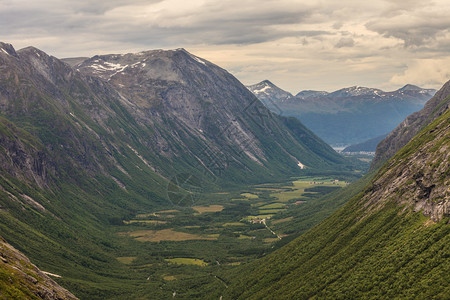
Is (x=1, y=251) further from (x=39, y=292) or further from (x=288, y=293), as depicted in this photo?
(x=288, y=293)

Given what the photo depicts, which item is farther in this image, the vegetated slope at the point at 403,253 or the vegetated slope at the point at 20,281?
the vegetated slope at the point at 403,253

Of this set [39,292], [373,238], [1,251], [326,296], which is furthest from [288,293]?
[1,251]

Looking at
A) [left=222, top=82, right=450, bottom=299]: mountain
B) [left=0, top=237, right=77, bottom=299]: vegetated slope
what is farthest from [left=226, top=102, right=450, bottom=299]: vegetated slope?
[left=0, top=237, right=77, bottom=299]: vegetated slope

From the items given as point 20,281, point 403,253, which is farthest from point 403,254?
point 20,281

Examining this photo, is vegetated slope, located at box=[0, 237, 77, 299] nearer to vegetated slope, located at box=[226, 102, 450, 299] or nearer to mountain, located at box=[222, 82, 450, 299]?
mountain, located at box=[222, 82, 450, 299]

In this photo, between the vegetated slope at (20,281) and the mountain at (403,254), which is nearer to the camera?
the vegetated slope at (20,281)

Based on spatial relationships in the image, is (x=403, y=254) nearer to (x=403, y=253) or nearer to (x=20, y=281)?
(x=403, y=253)

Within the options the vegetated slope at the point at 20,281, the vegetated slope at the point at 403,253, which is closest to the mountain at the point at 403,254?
the vegetated slope at the point at 403,253

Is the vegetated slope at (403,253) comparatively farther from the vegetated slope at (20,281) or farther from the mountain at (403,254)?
the vegetated slope at (20,281)
